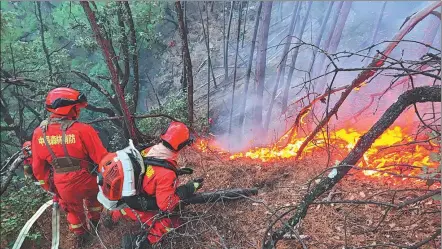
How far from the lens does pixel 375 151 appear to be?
5.48 meters

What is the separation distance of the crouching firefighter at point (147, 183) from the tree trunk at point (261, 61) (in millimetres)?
3458

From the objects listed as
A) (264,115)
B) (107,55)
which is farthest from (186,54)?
(264,115)

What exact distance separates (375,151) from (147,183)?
3.78 metres

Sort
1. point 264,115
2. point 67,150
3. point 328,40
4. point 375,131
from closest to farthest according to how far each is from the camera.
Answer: point 375,131, point 67,150, point 328,40, point 264,115

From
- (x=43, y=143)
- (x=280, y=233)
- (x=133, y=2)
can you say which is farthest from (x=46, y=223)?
(x=133, y=2)

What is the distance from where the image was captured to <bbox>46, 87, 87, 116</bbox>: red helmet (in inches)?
165

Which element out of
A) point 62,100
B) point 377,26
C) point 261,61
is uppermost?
point 377,26

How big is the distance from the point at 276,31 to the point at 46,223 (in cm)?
786

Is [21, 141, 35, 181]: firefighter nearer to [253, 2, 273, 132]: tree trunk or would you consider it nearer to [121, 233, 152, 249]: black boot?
[121, 233, 152, 249]: black boot

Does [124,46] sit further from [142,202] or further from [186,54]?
[142,202]

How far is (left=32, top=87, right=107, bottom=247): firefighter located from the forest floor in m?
0.80

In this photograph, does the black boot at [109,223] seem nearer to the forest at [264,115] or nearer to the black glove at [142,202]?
the forest at [264,115]

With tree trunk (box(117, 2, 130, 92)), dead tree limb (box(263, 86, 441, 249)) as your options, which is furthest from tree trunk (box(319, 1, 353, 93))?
tree trunk (box(117, 2, 130, 92))

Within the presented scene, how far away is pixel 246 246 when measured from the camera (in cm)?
402
